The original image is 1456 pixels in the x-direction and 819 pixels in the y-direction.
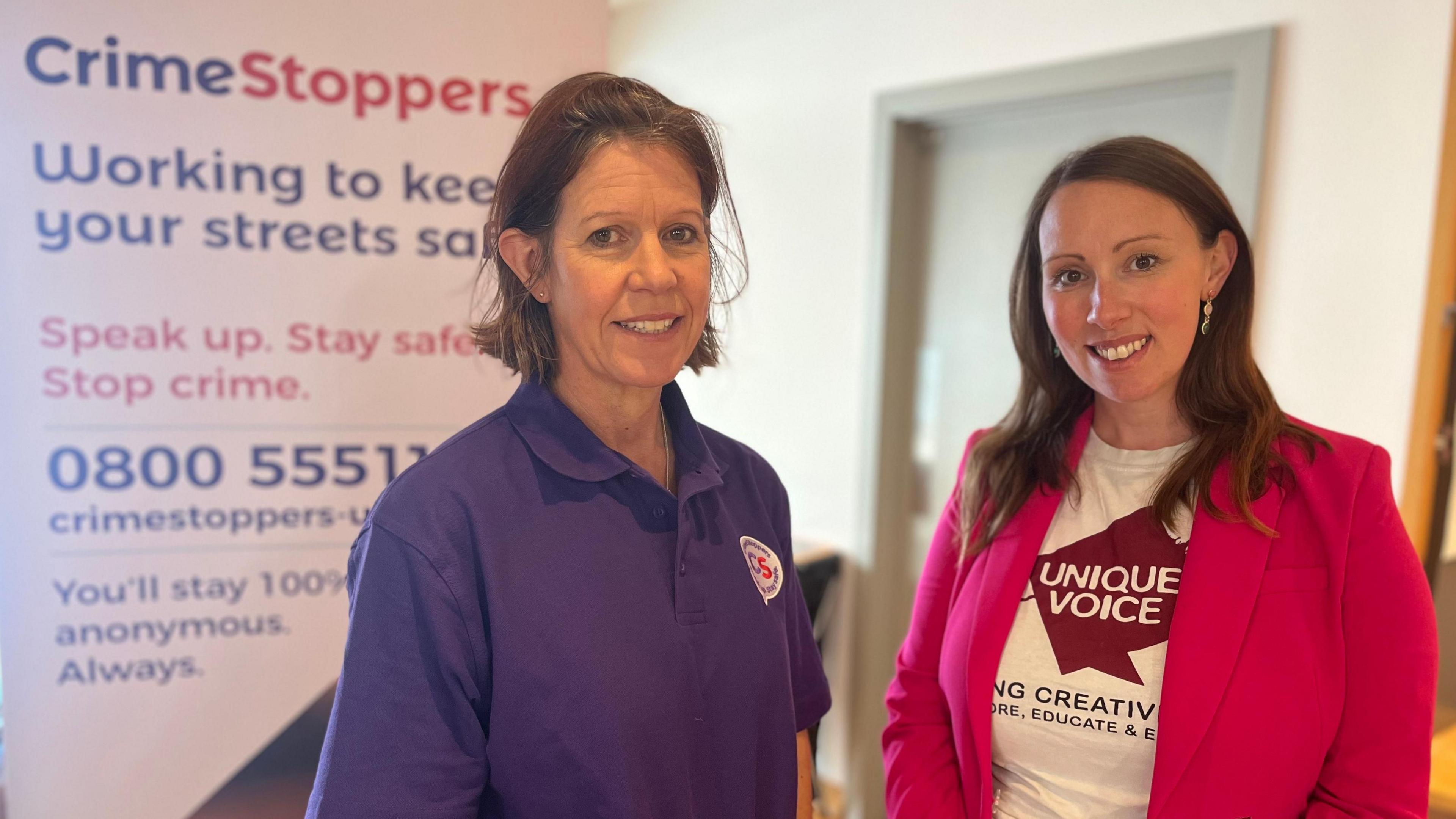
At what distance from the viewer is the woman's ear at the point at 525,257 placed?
0.99 m

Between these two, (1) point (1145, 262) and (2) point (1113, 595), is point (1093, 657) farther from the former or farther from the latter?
(1) point (1145, 262)

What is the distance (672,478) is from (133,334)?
0.92 m

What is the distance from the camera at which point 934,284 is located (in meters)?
2.83

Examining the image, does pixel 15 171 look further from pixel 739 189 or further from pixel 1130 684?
pixel 739 189

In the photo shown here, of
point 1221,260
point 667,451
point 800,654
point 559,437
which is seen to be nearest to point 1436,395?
point 1221,260

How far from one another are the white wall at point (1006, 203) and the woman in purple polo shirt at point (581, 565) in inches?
58.6

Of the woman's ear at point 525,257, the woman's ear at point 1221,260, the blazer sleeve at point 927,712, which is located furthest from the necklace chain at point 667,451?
the woman's ear at point 1221,260

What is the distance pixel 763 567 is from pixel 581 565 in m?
0.26

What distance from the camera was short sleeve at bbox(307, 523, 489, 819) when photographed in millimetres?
839

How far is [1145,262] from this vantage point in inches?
45.7

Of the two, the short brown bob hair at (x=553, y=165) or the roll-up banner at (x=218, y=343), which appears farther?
the roll-up banner at (x=218, y=343)

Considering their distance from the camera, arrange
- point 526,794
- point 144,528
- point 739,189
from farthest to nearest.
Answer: point 739,189
point 144,528
point 526,794

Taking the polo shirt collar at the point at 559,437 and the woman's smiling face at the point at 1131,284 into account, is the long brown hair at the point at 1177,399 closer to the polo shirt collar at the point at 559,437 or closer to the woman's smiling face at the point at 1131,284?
the woman's smiling face at the point at 1131,284

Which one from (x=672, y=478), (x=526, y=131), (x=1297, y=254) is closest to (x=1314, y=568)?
(x=672, y=478)
